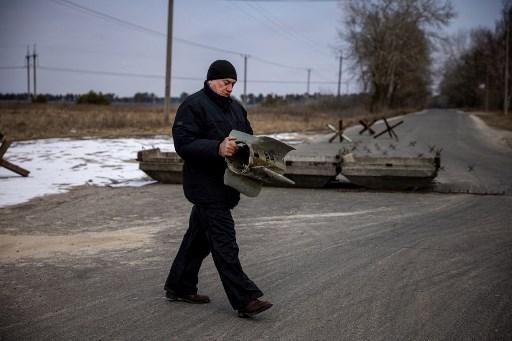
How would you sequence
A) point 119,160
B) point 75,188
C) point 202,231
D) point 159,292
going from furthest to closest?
point 119,160 → point 75,188 → point 159,292 → point 202,231

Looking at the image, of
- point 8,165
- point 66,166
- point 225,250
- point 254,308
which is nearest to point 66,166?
point 66,166

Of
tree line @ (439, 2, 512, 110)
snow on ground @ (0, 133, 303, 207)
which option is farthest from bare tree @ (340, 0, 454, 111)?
snow on ground @ (0, 133, 303, 207)

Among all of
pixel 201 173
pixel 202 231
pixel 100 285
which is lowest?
pixel 100 285

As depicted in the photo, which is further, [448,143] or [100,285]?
[448,143]

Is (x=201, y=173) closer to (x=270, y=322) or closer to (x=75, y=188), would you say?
(x=270, y=322)

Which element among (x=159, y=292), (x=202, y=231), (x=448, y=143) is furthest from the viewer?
(x=448, y=143)

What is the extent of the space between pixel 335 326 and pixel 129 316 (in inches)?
64.1

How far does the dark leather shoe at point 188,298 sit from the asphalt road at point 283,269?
0.21ft

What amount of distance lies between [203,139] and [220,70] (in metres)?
0.57

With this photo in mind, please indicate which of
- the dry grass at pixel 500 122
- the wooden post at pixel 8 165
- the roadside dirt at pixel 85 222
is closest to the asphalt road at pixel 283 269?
the roadside dirt at pixel 85 222

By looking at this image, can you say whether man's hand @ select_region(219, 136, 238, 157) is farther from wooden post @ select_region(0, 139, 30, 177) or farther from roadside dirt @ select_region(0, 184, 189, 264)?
wooden post @ select_region(0, 139, 30, 177)

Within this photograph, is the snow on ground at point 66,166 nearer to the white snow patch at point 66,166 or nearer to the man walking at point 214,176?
the white snow patch at point 66,166

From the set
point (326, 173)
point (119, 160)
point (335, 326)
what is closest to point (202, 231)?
point (335, 326)

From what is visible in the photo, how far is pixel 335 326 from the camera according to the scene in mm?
4359
